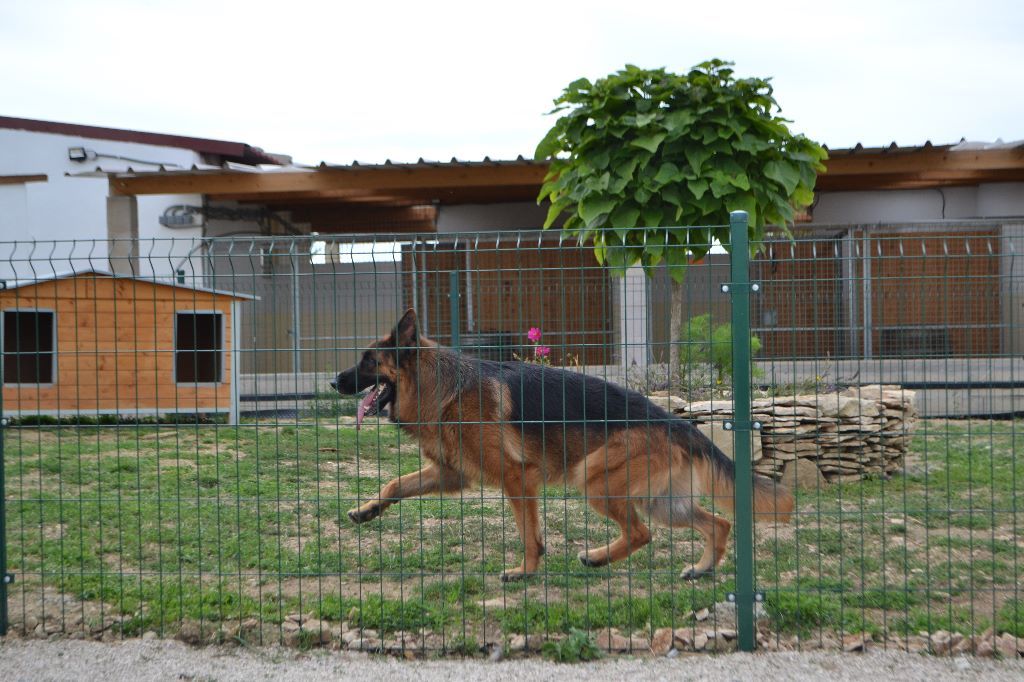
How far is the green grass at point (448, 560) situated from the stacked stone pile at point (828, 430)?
0.22 metres

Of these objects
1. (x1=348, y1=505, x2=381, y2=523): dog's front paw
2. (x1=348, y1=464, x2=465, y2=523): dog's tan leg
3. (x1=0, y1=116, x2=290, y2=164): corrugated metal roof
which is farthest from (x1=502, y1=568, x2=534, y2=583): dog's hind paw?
(x1=0, y1=116, x2=290, y2=164): corrugated metal roof

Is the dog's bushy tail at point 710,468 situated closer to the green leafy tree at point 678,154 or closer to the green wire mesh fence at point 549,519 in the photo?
the green wire mesh fence at point 549,519

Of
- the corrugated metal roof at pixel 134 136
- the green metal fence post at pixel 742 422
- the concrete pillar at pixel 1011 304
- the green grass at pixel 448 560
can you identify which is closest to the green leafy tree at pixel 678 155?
the concrete pillar at pixel 1011 304

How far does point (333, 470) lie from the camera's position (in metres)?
9.02

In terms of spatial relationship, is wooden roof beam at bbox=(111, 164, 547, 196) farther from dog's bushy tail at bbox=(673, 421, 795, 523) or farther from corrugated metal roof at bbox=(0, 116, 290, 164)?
dog's bushy tail at bbox=(673, 421, 795, 523)

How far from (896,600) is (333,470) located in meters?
5.57

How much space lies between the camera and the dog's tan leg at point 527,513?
17.5 feet

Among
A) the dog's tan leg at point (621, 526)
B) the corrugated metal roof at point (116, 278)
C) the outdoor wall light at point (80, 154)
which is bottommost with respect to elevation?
the dog's tan leg at point (621, 526)

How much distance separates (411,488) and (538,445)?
841 mm

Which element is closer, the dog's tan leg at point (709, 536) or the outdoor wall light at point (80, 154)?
the dog's tan leg at point (709, 536)

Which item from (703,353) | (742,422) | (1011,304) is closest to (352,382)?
(742,422)

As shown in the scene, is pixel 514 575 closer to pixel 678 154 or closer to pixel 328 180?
pixel 678 154

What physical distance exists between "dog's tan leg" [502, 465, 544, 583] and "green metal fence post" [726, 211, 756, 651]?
1364mm

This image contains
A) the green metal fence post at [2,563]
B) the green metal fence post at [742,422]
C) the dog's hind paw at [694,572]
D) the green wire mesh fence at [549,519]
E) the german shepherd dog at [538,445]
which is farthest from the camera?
the dog's hind paw at [694,572]
